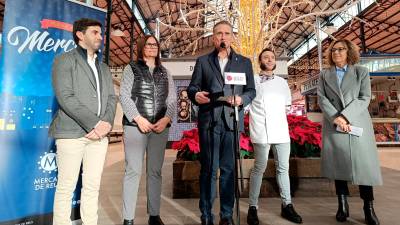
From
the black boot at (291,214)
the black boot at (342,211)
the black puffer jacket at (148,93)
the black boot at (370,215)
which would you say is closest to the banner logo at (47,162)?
the black puffer jacket at (148,93)

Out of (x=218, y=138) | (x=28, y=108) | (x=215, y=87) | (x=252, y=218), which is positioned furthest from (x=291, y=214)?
(x=28, y=108)

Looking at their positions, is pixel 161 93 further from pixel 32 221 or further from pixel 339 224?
pixel 339 224

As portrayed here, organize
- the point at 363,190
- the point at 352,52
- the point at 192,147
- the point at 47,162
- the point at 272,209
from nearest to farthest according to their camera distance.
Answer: the point at 47,162 → the point at 363,190 → the point at 352,52 → the point at 272,209 → the point at 192,147

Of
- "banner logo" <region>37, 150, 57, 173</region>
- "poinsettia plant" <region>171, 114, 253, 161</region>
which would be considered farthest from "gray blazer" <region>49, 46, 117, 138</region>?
"poinsettia plant" <region>171, 114, 253, 161</region>

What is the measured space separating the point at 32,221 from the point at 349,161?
2.07 meters

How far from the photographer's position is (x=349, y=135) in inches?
74.9

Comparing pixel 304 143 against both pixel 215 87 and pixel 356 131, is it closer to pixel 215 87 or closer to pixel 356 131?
pixel 356 131

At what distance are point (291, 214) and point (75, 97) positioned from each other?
158 centimetres

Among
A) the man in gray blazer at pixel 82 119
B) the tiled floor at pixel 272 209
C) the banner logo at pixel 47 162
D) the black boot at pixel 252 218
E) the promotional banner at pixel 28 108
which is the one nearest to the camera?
the man in gray blazer at pixel 82 119

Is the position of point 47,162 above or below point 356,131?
below

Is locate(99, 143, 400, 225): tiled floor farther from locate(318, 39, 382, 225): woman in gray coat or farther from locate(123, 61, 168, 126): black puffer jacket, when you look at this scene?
locate(123, 61, 168, 126): black puffer jacket

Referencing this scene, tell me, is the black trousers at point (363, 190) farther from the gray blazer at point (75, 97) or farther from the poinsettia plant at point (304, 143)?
the gray blazer at point (75, 97)

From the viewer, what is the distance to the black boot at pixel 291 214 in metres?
1.93

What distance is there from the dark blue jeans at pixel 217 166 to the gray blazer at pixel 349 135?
2.52ft
